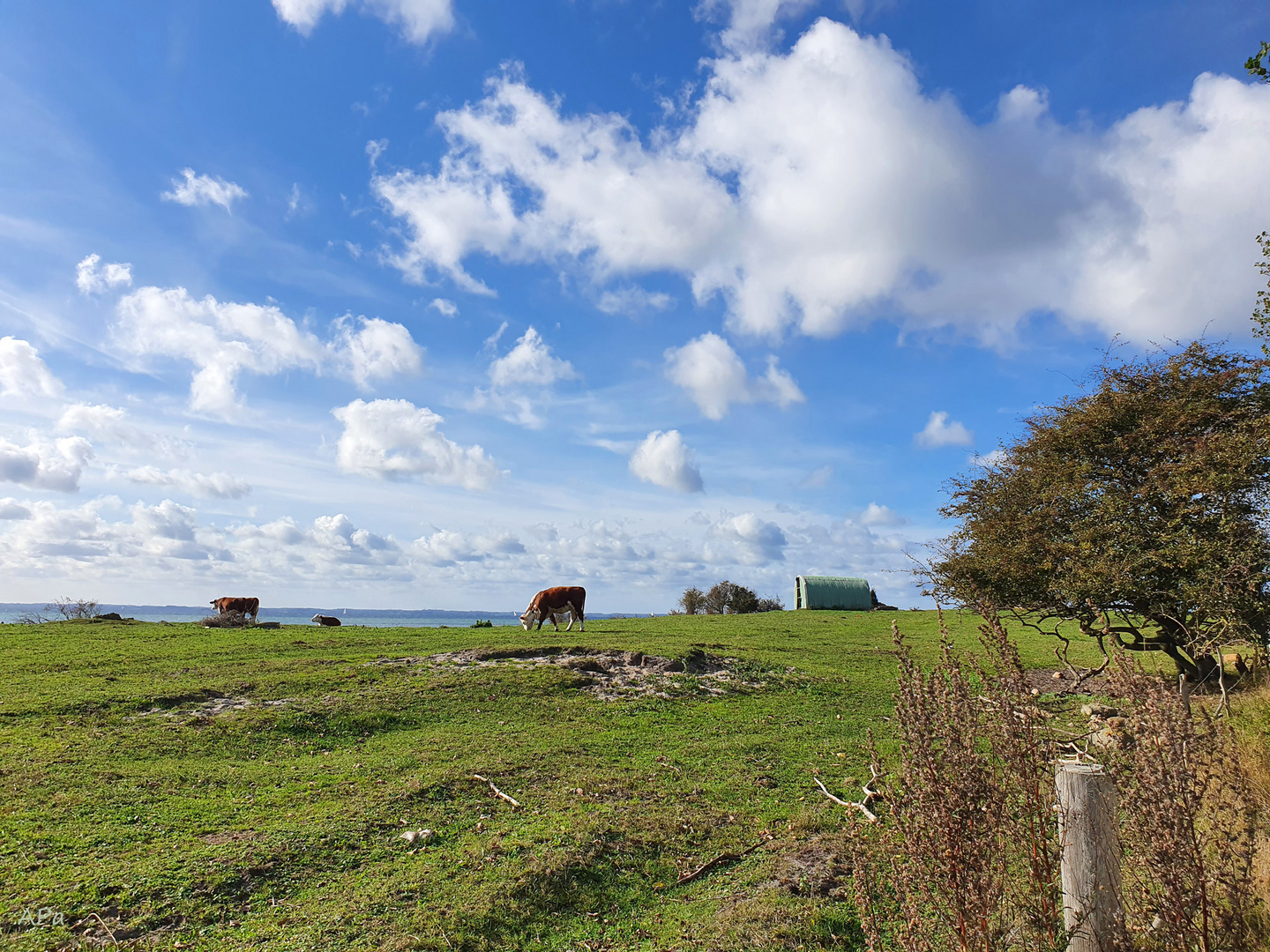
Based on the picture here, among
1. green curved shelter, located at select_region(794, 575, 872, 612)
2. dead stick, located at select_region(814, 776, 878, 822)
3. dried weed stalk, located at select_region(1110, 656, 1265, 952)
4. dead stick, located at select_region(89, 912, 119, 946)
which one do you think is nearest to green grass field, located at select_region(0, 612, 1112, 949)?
dead stick, located at select_region(89, 912, 119, 946)

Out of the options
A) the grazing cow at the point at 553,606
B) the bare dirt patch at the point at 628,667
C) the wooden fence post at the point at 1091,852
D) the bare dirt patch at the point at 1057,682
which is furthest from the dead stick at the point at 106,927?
the grazing cow at the point at 553,606

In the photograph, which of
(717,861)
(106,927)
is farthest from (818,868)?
(106,927)

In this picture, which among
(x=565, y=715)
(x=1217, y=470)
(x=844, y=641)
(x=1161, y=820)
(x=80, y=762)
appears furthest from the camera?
(x=844, y=641)

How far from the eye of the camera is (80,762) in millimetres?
10961

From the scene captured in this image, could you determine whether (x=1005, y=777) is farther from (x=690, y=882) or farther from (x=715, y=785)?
(x=715, y=785)

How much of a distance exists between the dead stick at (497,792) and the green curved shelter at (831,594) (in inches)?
1612

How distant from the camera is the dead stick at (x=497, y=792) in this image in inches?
396

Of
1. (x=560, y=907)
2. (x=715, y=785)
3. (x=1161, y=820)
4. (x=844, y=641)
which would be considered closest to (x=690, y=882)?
(x=560, y=907)

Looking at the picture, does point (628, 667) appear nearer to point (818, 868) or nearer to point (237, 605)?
point (818, 868)

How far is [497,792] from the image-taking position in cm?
1036

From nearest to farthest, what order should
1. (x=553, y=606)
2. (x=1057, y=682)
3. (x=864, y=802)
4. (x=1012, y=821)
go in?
(x=1012, y=821), (x=864, y=802), (x=1057, y=682), (x=553, y=606)

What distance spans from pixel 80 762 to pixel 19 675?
8594 mm

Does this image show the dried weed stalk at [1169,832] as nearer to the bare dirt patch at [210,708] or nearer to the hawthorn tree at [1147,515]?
the hawthorn tree at [1147,515]

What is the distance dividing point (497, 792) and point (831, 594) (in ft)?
140
